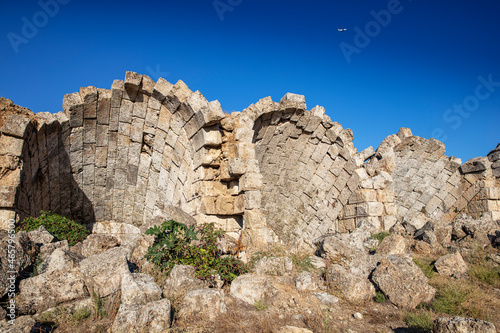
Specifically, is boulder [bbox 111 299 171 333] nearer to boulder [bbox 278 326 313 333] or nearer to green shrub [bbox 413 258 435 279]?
boulder [bbox 278 326 313 333]

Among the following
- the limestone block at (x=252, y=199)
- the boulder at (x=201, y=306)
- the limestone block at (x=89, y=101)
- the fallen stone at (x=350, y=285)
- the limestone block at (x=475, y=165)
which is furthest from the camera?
the limestone block at (x=475, y=165)

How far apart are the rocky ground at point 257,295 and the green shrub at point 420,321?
0.03ft

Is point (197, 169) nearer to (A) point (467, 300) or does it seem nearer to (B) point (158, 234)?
(B) point (158, 234)

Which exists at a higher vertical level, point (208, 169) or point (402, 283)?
point (208, 169)

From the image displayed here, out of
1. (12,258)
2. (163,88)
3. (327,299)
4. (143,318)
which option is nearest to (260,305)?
(327,299)

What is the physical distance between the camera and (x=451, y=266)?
15.6ft

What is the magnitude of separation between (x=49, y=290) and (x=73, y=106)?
4351mm

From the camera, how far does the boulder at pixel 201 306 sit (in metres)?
3.28

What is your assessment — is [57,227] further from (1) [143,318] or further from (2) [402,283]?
(2) [402,283]

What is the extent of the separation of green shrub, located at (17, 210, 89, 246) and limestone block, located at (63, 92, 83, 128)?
204cm

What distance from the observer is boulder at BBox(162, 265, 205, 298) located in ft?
12.2

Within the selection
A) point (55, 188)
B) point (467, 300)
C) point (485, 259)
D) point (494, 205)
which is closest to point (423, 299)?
point (467, 300)

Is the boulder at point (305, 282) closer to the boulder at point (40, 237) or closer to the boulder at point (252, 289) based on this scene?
the boulder at point (252, 289)

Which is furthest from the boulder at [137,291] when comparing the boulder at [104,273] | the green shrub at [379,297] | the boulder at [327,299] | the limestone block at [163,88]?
the limestone block at [163,88]
